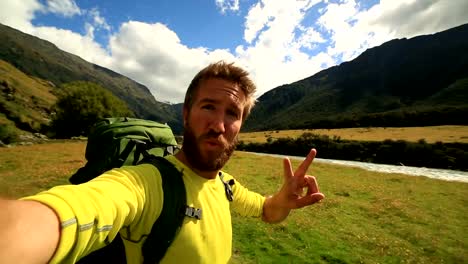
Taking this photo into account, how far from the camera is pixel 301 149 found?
7069cm

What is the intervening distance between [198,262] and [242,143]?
258 feet

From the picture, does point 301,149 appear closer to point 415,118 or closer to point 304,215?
point 304,215

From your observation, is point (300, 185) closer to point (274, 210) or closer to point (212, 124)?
point (274, 210)

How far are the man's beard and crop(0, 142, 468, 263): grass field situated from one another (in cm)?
469

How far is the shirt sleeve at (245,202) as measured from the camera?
12.4ft

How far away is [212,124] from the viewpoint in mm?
2867

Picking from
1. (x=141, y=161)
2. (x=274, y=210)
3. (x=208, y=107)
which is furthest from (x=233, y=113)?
(x=274, y=210)

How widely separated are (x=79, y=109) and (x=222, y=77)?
224 feet

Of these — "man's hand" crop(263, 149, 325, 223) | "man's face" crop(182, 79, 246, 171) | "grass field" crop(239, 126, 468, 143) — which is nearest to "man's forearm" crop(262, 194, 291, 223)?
"man's hand" crop(263, 149, 325, 223)

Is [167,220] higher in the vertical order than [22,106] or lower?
lower

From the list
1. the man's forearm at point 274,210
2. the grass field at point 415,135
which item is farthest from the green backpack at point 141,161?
the grass field at point 415,135

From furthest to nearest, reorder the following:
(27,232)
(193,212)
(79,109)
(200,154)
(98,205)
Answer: (79,109) < (200,154) < (193,212) < (98,205) < (27,232)

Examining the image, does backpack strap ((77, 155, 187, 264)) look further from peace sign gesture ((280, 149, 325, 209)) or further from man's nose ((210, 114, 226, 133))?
peace sign gesture ((280, 149, 325, 209))

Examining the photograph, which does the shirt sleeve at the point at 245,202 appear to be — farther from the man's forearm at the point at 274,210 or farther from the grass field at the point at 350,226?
the grass field at the point at 350,226
